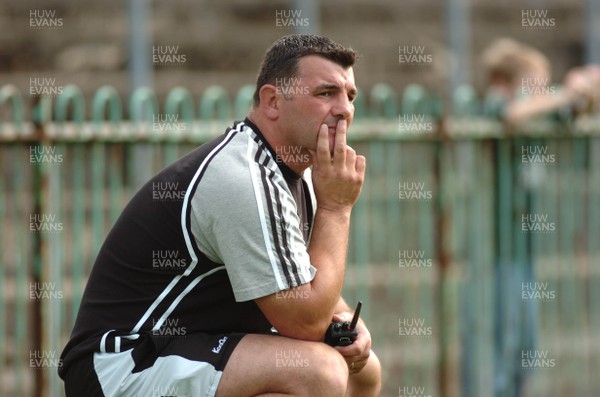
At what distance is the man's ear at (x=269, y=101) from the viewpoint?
4336 millimetres

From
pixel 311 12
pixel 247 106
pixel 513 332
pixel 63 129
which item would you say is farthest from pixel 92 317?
pixel 311 12

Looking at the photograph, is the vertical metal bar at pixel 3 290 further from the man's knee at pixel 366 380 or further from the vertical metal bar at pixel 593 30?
the vertical metal bar at pixel 593 30

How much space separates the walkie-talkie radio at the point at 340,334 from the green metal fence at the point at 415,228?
2026 millimetres

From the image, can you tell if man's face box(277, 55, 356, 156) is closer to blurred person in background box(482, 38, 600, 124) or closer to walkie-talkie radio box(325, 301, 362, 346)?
walkie-talkie radio box(325, 301, 362, 346)

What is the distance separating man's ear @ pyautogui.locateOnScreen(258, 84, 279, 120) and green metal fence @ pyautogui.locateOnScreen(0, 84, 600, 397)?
5.76 ft

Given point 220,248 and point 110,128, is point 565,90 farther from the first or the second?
point 220,248

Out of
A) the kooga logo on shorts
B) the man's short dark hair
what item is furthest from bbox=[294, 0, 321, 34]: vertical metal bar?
the kooga logo on shorts

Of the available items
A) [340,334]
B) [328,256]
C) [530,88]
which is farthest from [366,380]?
[530,88]

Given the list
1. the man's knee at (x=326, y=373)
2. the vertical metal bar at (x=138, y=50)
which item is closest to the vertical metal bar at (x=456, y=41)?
the vertical metal bar at (x=138, y=50)

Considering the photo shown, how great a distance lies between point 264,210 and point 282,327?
1.37 ft

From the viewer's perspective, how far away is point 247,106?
20.7 ft

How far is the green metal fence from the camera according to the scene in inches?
230

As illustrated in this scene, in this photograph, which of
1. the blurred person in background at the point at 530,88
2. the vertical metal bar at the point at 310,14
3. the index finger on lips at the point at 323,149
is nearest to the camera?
the index finger on lips at the point at 323,149

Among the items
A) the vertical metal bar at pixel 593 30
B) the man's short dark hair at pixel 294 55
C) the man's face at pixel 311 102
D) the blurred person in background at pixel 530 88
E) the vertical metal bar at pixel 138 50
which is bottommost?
the man's face at pixel 311 102
